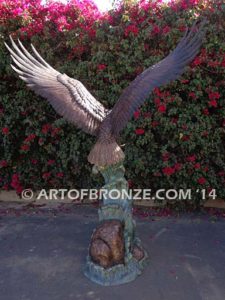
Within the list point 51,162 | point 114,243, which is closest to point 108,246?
point 114,243

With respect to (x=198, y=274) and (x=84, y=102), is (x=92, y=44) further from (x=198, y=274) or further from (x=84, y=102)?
(x=198, y=274)

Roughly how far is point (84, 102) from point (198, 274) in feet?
6.47

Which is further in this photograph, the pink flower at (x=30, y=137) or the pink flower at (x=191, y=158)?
the pink flower at (x=30, y=137)

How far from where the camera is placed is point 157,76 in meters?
2.75

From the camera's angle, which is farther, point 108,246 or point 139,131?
point 139,131

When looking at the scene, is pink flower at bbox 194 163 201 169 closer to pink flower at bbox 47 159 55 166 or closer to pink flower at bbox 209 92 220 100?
pink flower at bbox 209 92 220 100

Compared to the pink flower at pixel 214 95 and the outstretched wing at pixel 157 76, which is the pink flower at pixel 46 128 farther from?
the pink flower at pixel 214 95

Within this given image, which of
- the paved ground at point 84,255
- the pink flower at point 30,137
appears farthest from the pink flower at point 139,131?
the pink flower at point 30,137

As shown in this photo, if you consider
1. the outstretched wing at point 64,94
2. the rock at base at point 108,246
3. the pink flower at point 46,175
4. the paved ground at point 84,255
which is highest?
the outstretched wing at point 64,94

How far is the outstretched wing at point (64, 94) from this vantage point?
2928 mm

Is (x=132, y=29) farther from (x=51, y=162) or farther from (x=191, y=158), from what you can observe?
(x=51, y=162)

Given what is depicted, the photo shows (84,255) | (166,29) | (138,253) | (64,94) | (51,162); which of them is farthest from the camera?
(51,162)

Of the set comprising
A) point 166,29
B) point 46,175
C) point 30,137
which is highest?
point 166,29

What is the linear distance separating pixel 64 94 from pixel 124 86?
5.38ft
